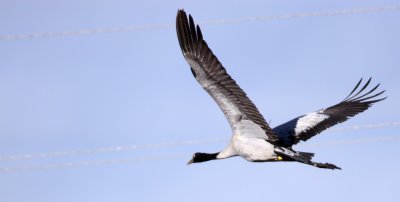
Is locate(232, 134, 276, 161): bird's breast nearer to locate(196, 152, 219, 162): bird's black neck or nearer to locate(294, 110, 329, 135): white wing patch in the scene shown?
locate(196, 152, 219, 162): bird's black neck

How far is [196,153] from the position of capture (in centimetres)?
2458

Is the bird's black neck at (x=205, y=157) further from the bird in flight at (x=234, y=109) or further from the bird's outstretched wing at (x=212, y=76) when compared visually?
the bird's outstretched wing at (x=212, y=76)

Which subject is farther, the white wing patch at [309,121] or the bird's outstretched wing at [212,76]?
the white wing patch at [309,121]

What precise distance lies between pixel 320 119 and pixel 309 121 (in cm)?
45

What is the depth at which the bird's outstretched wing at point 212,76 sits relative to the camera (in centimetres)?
2116

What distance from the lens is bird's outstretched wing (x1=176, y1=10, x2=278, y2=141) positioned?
69.4ft

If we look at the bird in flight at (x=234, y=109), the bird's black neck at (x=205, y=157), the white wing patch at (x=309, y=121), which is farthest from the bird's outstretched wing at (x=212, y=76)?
the white wing patch at (x=309, y=121)

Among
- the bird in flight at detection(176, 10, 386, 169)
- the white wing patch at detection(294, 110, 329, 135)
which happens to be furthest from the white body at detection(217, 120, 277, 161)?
the white wing patch at detection(294, 110, 329, 135)

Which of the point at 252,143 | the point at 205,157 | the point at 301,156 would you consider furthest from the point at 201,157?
the point at 301,156

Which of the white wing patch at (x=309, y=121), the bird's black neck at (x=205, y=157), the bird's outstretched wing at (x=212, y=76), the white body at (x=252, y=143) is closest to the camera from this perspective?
the bird's outstretched wing at (x=212, y=76)

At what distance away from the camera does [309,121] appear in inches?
1009

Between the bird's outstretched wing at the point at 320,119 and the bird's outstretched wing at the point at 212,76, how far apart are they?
78.2 inches

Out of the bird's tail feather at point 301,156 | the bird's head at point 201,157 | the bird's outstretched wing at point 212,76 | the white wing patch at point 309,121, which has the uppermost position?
the bird's outstretched wing at point 212,76

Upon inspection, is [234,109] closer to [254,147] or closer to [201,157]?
[254,147]
